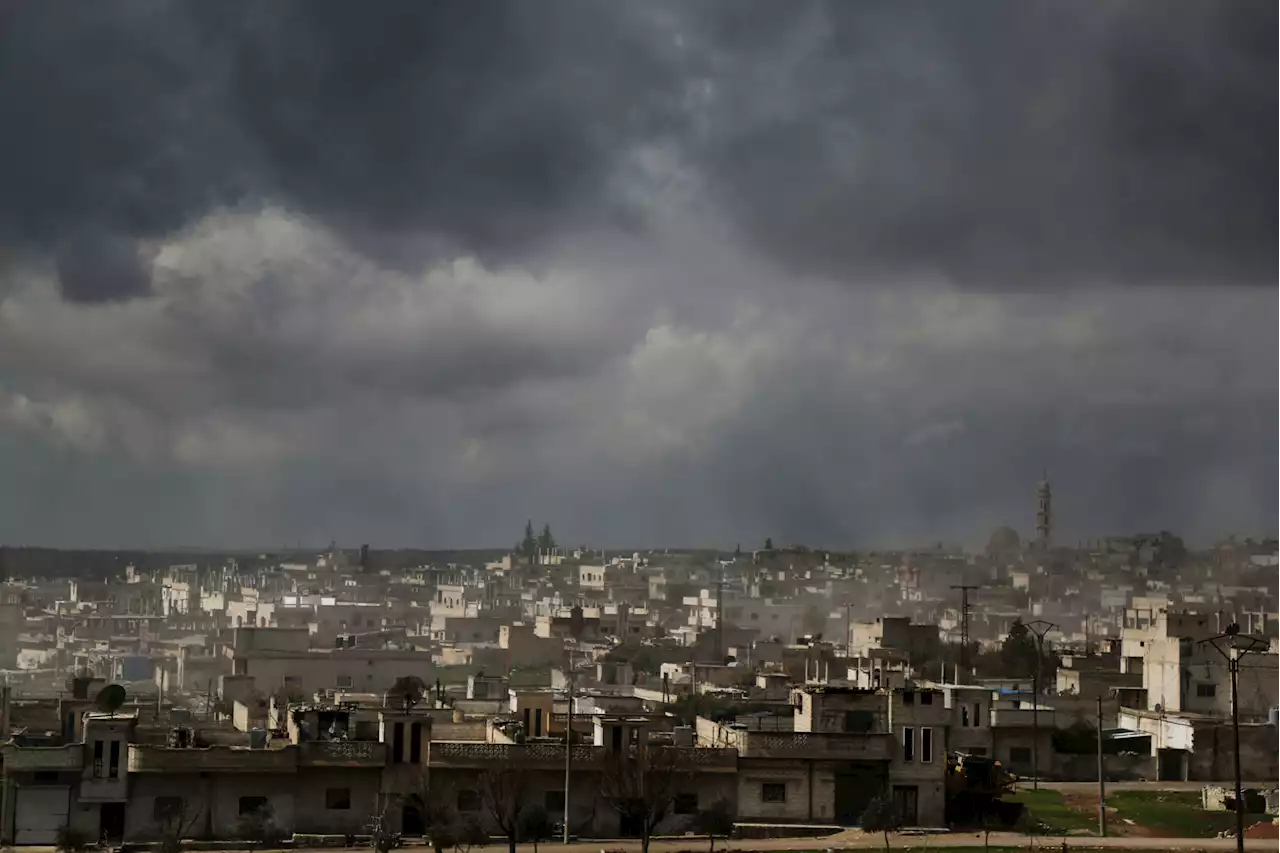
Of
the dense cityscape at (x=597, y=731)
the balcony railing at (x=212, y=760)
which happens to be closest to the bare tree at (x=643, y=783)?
the dense cityscape at (x=597, y=731)

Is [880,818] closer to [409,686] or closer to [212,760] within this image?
[212,760]

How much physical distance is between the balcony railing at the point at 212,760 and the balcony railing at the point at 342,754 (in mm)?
283

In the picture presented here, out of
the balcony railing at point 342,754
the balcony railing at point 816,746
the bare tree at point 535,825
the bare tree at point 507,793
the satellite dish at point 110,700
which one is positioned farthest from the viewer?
the satellite dish at point 110,700

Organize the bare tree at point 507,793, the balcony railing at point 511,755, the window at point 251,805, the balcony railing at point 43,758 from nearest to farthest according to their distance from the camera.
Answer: the balcony railing at point 43,758, the bare tree at point 507,793, the window at point 251,805, the balcony railing at point 511,755

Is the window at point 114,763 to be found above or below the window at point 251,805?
above

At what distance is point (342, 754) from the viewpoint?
38250 mm

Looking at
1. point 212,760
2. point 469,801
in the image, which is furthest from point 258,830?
point 469,801

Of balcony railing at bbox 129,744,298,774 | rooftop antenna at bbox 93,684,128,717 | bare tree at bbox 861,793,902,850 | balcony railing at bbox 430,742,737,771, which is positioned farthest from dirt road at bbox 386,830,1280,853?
rooftop antenna at bbox 93,684,128,717

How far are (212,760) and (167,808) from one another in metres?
1.27

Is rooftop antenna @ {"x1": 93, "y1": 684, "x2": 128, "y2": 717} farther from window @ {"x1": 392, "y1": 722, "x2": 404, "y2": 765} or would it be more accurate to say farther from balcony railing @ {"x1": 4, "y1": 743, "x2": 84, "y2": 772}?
window @ {"x1": 392, "y1": 722, "x2": 404, "y2": 765}

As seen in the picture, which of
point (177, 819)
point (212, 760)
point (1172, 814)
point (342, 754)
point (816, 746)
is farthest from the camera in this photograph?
point (1172, 814)

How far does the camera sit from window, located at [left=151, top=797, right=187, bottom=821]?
122 ft

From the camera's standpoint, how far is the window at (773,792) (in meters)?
40.2

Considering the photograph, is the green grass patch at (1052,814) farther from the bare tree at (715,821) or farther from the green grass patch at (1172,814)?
the bare tree at (715,821)
